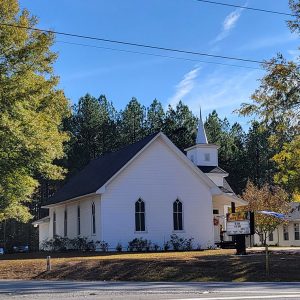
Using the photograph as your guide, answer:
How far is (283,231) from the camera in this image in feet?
196

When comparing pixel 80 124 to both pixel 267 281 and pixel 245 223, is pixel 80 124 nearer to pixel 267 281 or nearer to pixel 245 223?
pixel 245 223

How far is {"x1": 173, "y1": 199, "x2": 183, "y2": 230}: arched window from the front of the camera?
118 feet

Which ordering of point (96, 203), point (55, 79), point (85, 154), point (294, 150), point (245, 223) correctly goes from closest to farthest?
point (294, 150) → point (245, 223) → point (55, 79) → point (96, 203) → point (85, 154)

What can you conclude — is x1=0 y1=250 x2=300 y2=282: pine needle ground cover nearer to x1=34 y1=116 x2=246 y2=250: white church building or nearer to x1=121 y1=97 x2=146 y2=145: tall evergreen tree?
x1=34 y1=116 x2=246 y2=250: white church building

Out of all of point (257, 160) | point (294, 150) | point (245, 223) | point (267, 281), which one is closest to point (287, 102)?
point (294, 150)

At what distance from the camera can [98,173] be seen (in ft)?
128

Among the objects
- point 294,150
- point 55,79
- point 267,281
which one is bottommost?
point 267,281

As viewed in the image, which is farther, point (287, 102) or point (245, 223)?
point (245, 223)

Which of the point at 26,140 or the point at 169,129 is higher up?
the point at 169,129

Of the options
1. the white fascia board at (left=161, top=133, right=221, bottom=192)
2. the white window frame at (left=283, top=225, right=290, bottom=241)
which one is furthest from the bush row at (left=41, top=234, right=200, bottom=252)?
the white window frame at (left=283, top=225, right=290, bottom=241)

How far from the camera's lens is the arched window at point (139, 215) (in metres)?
34.8

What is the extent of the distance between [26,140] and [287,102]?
13.6 meters

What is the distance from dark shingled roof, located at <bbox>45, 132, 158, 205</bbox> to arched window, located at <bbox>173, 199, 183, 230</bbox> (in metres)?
4.57

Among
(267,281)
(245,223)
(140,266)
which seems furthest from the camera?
(245,223)
